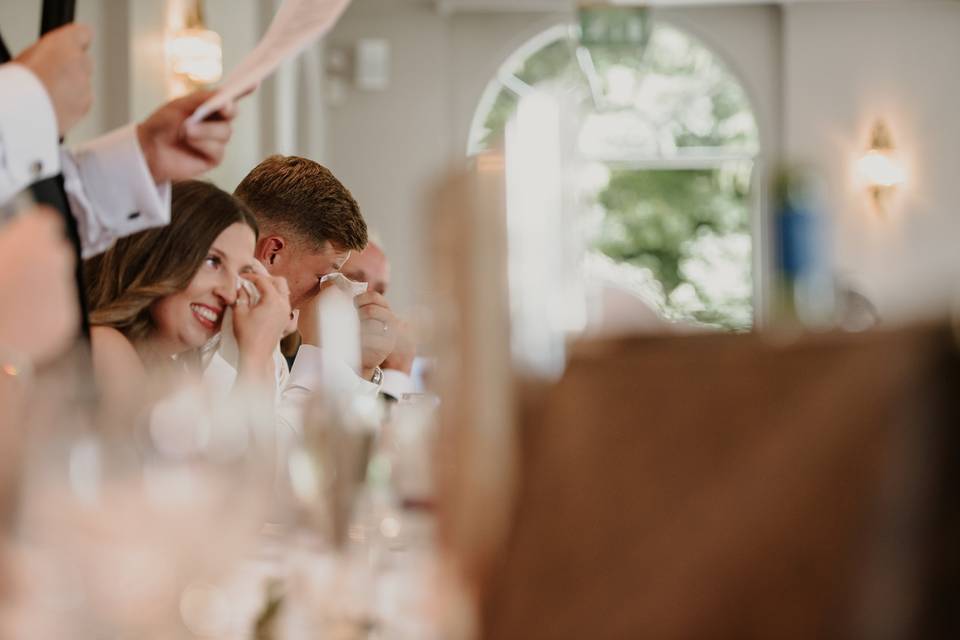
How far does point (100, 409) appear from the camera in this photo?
76 cm

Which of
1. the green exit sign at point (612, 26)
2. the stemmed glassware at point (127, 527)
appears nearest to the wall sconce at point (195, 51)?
the green exit sign at point (612, 26)

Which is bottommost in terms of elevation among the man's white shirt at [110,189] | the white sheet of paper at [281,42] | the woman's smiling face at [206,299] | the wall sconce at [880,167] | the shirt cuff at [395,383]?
the shirt cuff at [395,383]

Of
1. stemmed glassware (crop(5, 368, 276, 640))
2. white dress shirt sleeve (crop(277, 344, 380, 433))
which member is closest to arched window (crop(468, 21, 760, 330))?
white dress shirt sleeve (crop(277, 344, 380, 433))

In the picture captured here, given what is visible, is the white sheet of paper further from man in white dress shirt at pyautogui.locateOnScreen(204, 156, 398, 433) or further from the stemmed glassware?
man in white dress shirt at pyautogui.locateOnScreen(204, 156, 398, 433)

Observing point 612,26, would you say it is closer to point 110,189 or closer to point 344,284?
point 344,284

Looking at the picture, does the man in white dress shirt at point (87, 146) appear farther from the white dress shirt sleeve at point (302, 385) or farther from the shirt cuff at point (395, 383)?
the shirt cuff at point (395, 383)

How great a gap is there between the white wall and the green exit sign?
481 cm

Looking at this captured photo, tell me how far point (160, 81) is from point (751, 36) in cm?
512

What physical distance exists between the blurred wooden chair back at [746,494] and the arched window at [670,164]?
8253mm

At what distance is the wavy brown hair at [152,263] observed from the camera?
196 centimetres

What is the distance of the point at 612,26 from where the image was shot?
14.3ft

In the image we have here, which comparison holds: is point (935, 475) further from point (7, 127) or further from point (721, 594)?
point (7, 127)

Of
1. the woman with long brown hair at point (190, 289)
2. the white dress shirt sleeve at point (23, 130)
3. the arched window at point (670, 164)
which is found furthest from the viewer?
the arched window at point (670, 164)

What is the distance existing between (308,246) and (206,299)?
0.78 ft
